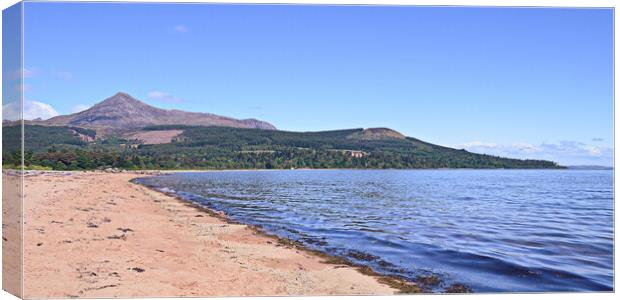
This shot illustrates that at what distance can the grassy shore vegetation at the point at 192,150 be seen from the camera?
27.6 feet

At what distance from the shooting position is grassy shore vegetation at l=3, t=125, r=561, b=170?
331 inches

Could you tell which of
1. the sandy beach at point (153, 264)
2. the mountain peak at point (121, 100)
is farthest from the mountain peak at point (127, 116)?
the sandy beach at point (153, 264)

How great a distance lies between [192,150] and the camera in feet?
73.8

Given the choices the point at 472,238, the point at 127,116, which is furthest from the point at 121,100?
the point at 472,238

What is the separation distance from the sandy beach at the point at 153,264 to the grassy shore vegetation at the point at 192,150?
85 cm

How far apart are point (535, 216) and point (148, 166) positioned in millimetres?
15546

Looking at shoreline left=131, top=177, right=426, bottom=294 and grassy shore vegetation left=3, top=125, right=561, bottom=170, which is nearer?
shoreline left=131, top=177, right=426, bottom=294

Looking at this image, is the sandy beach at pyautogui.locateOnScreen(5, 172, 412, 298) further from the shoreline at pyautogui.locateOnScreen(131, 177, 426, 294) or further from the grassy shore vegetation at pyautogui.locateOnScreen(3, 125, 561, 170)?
the grassy shore vegetation at pyautogui.locateOnScreen(3, 125, 561, 170)

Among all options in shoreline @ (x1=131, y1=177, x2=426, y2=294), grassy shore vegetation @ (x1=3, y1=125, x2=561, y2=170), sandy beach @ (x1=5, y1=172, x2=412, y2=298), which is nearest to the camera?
sandy beach @ (x1=5, y1=172, x2=412, y2=298)

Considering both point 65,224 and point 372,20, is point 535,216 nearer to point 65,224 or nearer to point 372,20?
point 372,20

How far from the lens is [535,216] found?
17125 mm

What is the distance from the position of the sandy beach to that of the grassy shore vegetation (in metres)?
0.85

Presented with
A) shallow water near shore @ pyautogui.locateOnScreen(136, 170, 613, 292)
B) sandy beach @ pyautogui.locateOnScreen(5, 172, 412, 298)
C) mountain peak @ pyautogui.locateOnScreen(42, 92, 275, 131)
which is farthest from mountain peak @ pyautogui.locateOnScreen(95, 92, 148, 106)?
shallow water near shore @ pyautogui.locateOnScreen(136, 170, 613, 292)

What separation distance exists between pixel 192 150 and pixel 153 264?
14512mm
